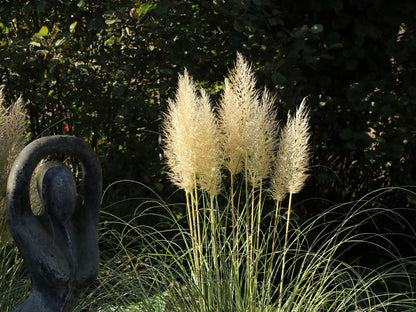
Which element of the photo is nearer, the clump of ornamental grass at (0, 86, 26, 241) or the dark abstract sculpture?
the dark abstract sculpture

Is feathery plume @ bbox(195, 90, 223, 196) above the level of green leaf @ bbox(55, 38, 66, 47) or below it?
below

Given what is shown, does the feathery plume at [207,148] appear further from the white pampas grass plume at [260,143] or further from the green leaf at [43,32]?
the green leaf at [43,32]

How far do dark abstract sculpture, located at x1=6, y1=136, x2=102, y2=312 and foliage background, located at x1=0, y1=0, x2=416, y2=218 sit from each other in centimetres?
203

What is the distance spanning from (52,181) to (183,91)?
36.9 inches

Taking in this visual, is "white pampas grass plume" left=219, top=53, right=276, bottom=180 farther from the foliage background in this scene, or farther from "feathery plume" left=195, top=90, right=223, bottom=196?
the foliage background

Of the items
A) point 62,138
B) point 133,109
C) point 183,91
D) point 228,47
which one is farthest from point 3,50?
point 62,138

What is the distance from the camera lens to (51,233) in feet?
6.48

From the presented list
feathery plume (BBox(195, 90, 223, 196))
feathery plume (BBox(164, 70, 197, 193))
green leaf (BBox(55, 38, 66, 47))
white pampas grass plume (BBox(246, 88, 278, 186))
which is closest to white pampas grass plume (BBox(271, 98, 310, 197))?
white pampas grass plume (BBox(246, 88, 278, 186))

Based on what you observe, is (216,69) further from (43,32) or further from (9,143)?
(9,143)

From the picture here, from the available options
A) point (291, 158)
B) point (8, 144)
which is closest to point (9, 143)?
point (8, 144)

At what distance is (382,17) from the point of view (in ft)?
14.6

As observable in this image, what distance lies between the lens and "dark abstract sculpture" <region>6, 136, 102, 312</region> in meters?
1.91

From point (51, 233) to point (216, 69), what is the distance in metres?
2.65

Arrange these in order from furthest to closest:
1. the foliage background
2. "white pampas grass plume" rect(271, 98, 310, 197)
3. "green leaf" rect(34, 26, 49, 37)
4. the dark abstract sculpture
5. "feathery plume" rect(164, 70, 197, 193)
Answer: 1. the foliage background
2. "green leaf" rect(34, 26, 49, 37)
3. "white pampas grass plume" rect(271, 98, 310, 197)
4. "feathery plume" rect(164, 70, 197, 193)
5. the dark abstract sculpture
